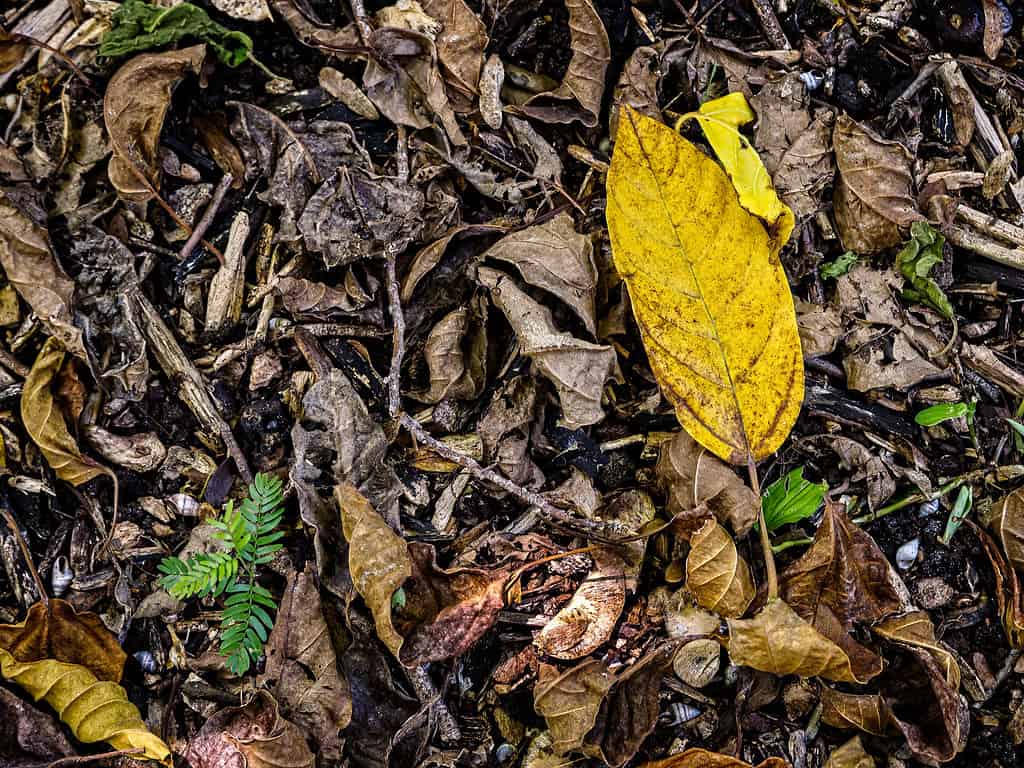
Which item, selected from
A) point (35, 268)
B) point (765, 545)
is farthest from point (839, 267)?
point (35, 268)

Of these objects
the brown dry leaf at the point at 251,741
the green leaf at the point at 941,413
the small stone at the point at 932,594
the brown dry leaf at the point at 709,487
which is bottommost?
the small stone at the point at 932,594

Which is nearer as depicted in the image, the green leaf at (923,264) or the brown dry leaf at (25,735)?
the brown dry leaf at (25,735)

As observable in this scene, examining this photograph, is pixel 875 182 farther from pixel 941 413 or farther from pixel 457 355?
pixel 457 355

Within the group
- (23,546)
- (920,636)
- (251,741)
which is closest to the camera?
(251,741)

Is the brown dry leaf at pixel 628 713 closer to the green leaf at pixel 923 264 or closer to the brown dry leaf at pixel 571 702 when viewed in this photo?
the brown dry leaf at pixel 571 702

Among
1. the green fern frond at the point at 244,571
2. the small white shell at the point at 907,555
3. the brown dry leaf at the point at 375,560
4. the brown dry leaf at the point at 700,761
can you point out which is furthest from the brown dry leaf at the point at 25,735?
the small white shell at the point at 907,555

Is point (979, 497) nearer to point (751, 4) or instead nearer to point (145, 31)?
point (751, 4)
